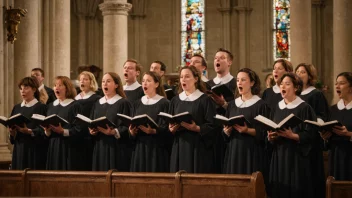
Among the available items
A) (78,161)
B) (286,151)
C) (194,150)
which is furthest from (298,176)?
(78,161)

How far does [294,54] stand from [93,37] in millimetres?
10799

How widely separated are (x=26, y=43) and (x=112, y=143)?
15.1ft

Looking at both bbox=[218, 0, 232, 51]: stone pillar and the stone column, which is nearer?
the stone column

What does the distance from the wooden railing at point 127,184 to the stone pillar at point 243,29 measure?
16172mm

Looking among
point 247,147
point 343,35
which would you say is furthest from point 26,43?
point 343,35

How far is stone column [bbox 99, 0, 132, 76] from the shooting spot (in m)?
17.0

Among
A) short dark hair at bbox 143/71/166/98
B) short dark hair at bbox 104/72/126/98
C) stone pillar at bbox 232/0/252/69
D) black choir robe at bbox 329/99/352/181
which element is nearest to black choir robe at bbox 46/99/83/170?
short dark hair at bbox 104/72/126/98

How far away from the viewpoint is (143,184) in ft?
26.5

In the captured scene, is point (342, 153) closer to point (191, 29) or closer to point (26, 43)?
point (26, 43)

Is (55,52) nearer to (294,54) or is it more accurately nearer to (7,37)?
(7,37)

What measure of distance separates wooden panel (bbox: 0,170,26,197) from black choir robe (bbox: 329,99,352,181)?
11.6 feet

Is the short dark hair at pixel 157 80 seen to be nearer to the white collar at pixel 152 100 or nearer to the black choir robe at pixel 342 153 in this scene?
the white collar at pixel 152 100

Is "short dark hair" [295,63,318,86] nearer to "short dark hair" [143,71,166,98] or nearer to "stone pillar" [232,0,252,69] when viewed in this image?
"short dark hair" [143,71,166,98]

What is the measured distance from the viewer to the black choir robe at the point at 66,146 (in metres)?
9.76
